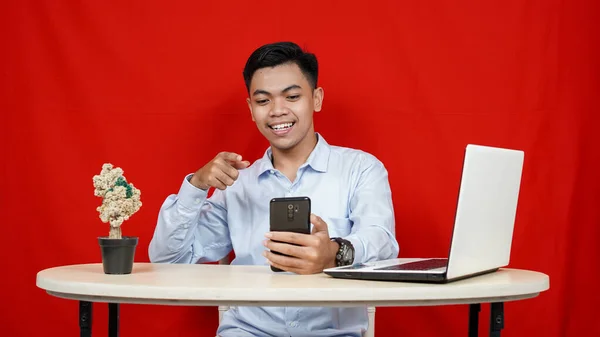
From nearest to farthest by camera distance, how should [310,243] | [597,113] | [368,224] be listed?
[310,243] < [368,224] < [597,113]

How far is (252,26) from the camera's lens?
2725 millimetres

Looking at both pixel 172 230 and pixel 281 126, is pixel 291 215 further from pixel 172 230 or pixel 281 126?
pixel 281 126

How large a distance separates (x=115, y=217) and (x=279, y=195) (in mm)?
738

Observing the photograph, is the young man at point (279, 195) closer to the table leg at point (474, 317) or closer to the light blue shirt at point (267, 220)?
the light blue shirt at point (267, 220)

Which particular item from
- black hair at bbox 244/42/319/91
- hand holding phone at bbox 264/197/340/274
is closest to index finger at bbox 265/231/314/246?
→ hand holding phone at bbox 264/197/340/274

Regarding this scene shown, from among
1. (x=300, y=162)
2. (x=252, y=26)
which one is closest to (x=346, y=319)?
(x=300, y=162)

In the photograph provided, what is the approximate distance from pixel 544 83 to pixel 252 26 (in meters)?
1.10

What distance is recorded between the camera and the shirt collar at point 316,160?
226 cm

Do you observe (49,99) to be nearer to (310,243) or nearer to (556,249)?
(310,243)

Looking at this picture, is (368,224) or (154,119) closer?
(368,224)

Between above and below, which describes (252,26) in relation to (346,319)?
above

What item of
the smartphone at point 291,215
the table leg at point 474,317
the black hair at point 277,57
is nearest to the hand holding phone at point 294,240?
the smartphone at point 291,215

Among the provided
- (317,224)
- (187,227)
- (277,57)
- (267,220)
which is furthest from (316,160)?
(317,224)

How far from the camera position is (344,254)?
1.68m
